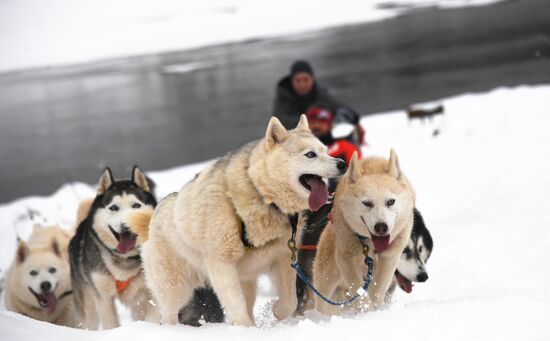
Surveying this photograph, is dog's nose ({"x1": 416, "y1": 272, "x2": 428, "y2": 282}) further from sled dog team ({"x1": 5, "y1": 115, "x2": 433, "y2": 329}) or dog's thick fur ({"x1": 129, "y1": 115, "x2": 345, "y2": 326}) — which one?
dog's thick fur ({"x1": 129, "y1": 115, "x2": 345, "y2": 326})

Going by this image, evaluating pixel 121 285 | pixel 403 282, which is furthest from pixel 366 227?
pixel 121 285

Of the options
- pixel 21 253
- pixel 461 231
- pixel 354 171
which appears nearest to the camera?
pixel 354 171

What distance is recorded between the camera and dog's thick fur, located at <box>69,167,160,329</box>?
451 centimetres

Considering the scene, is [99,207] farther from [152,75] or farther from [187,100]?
[152,75]

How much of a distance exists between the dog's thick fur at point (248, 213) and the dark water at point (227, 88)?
9.23m

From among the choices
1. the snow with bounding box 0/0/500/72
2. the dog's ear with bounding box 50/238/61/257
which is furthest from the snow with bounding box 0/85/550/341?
the snow with bounding box 0/0/500/72

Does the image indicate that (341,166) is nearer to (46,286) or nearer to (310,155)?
(310,155)

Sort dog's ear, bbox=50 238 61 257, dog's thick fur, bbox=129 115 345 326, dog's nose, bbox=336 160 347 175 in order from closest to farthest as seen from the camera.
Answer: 1. dog's nose, bbox=336 160 347 175
2. dog's thick fur, bbox=129 115 345 326
3. dog's ear, bbox=50 238 61 257

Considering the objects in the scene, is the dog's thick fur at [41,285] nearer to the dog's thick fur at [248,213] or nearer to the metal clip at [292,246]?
the dog's thick fur at [248,213]

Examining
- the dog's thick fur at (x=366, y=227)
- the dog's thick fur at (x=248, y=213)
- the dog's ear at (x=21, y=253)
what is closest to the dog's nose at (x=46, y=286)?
the dog's ear at (x=21, y=253)

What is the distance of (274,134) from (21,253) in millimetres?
2906

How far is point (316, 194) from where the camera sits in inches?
127

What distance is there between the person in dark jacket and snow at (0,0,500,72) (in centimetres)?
2667

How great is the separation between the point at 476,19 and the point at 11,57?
2462cm
